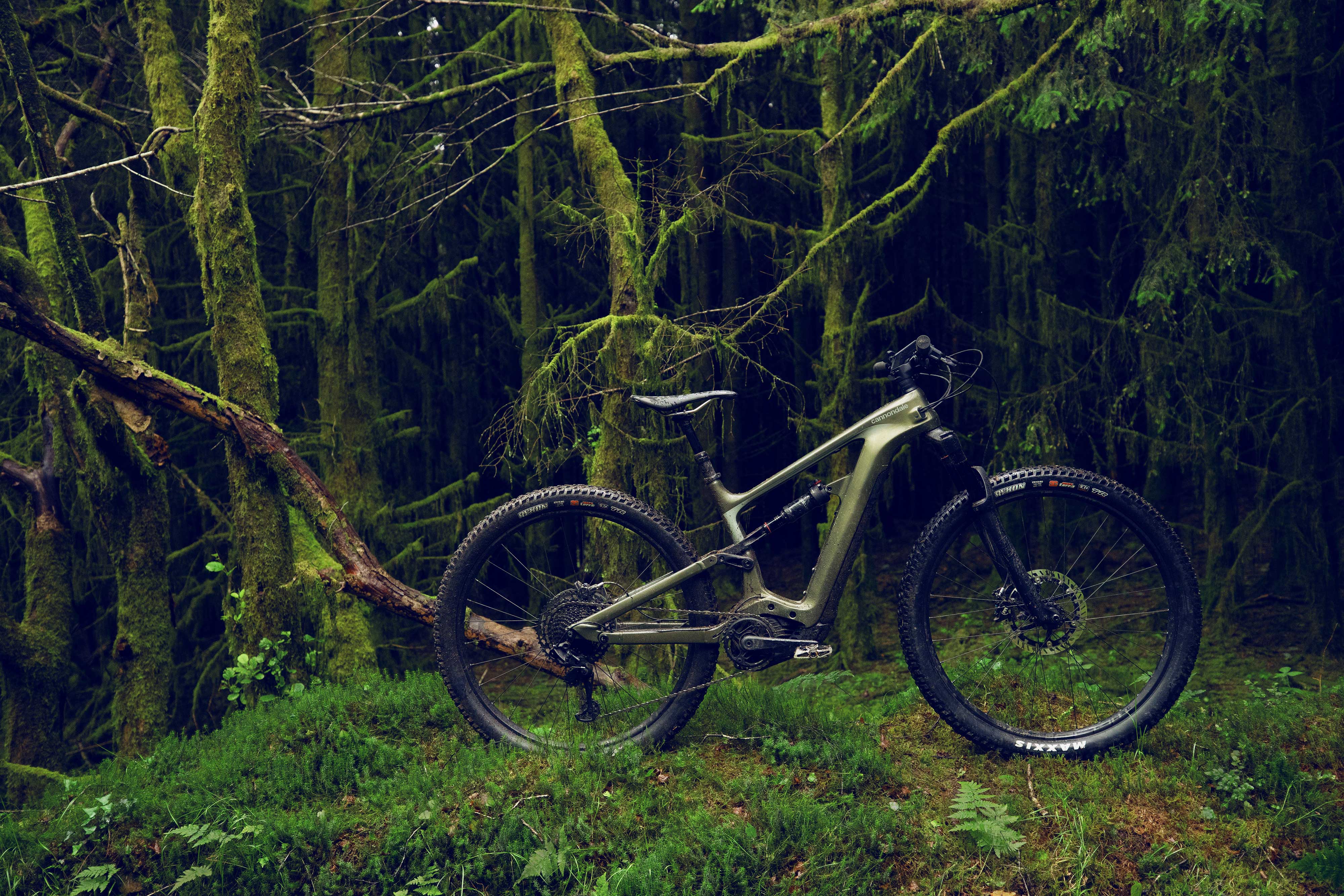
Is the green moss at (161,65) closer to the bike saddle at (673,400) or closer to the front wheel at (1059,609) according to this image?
the bike saddle at (673,400)

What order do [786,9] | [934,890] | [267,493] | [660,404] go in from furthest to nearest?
[786,9]
[267,493]
[660,404]
[934,890]

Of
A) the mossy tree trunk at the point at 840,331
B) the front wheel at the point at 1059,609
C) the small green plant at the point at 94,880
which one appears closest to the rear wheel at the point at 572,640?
the front wheel at the point at 1059,609

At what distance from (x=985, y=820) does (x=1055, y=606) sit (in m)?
0.83

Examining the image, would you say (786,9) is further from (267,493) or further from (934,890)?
(934,890)

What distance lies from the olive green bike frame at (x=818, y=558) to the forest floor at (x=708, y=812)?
1.55ft

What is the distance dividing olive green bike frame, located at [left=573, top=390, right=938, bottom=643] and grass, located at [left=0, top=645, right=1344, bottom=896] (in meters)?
0.48

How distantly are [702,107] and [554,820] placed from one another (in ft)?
30.5

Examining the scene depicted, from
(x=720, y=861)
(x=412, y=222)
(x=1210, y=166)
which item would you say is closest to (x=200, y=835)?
(x=720, y=861)

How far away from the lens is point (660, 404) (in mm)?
3648

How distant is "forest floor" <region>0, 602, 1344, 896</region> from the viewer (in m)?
3.16

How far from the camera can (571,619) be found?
12.3 feet

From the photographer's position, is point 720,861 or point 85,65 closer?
point 720,861

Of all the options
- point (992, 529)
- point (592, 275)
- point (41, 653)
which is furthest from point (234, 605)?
point (592, 275)

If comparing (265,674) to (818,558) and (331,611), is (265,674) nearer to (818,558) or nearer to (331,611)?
(331,611)
